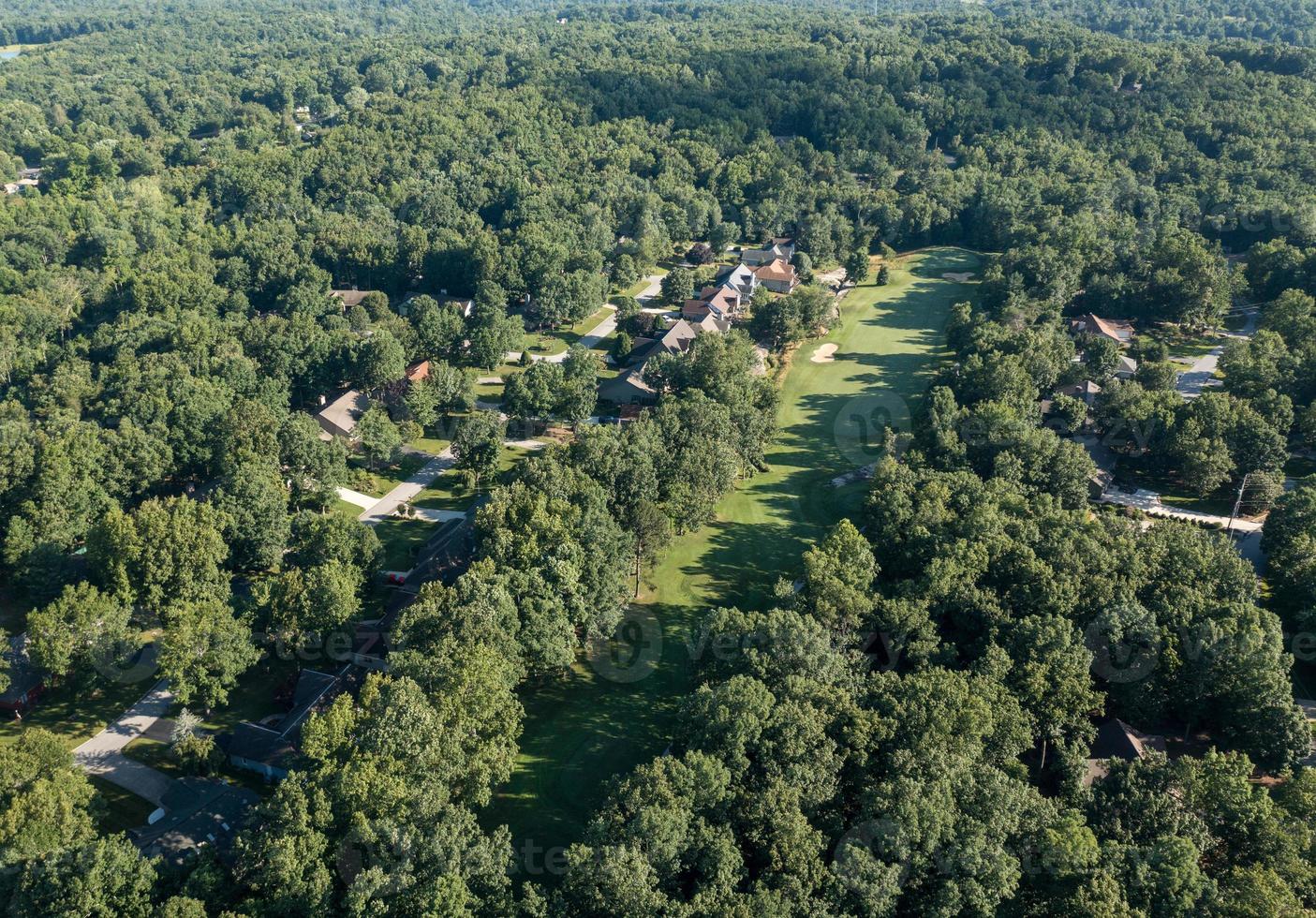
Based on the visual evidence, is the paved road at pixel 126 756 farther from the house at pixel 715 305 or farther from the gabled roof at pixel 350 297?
the house at pixel 715 305

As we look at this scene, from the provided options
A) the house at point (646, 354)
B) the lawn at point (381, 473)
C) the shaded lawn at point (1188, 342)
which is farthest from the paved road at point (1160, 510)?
the lawn at point (381, 473)

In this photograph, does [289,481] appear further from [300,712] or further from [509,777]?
[509,777]

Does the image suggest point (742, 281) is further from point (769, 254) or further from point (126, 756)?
point (126, 756)

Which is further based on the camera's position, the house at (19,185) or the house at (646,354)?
the house at (19,185)

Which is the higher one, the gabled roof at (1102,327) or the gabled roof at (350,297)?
the gabled roof at (1102,327)

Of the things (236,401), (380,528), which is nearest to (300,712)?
(380,528)

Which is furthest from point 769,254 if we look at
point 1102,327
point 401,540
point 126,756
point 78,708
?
point 126,756
